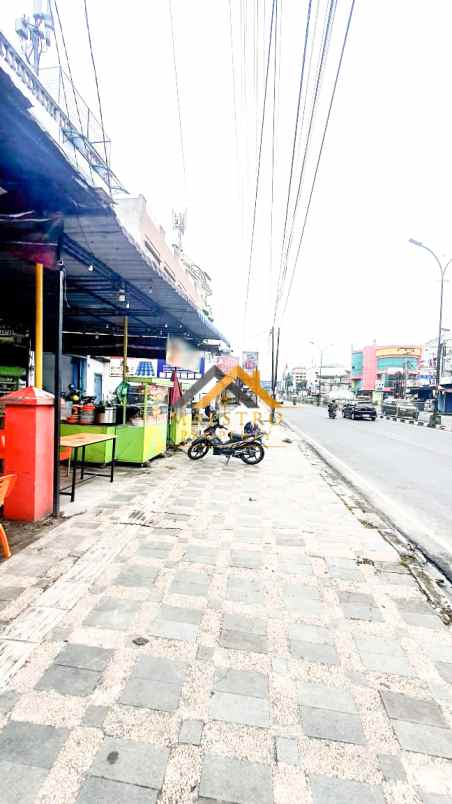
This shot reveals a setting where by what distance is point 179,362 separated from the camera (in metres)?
11.0

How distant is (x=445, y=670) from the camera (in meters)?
2.36

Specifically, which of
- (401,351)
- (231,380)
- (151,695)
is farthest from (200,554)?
A: (401,351)

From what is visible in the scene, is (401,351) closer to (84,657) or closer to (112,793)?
(84,657)

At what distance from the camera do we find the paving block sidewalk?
5.34ft

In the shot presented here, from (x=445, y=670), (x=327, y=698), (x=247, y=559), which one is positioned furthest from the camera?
(x=247, y=559)

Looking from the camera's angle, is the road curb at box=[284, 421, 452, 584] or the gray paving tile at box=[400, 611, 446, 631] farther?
the road curb at box=[284, 421, 452, 584]

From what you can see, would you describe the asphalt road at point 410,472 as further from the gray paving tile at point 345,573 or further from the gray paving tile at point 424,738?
the gray paving tile at point 424,738

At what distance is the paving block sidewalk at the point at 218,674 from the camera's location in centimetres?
163

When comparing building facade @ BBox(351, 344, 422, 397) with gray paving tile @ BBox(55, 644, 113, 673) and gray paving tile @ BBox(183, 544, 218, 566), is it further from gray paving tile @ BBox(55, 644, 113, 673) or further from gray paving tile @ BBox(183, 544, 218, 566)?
gray paving tile @ BBox(55, 644, 113, 673)

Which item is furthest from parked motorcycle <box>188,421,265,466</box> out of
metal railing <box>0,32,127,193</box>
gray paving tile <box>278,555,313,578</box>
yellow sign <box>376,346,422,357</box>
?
yellow sign <box>376,346,422,357</box>

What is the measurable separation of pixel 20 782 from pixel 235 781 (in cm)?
86

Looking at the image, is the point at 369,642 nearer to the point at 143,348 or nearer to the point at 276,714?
the point at 276,714

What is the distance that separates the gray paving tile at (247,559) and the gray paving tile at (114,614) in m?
1.09

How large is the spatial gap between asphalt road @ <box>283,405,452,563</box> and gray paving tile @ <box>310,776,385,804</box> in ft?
10.9
